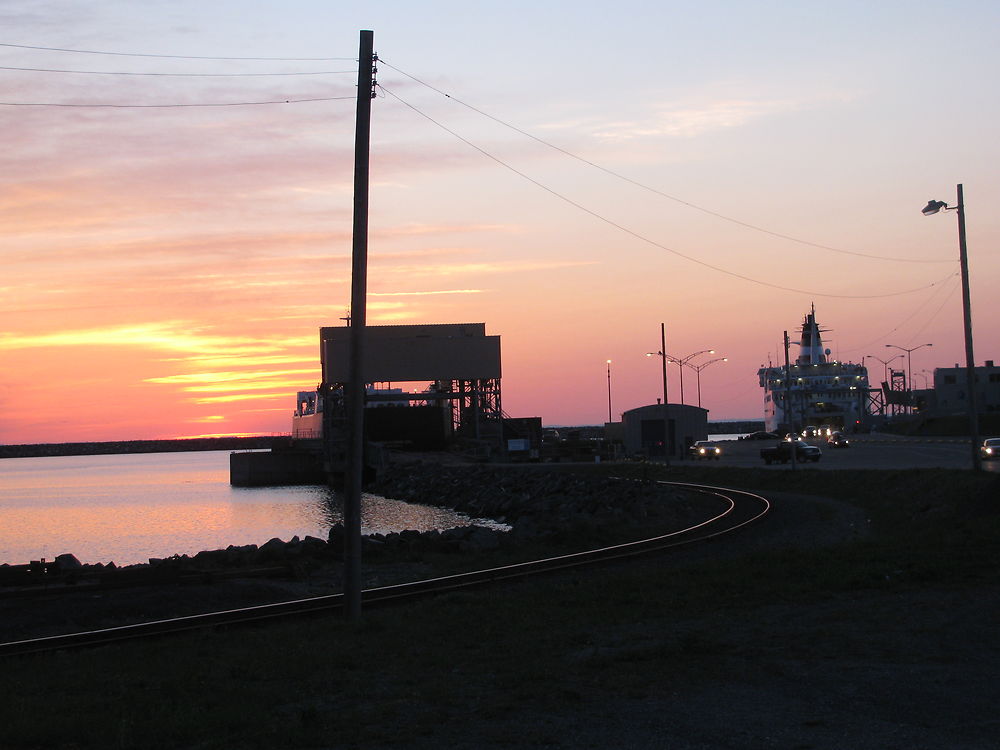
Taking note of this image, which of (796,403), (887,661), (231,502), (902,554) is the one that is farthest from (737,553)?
(796,403)

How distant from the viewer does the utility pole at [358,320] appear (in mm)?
14672

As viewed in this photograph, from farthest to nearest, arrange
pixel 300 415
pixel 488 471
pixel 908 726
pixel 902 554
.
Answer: pixel 300 415
pixel 488 471
pixel 902 554
pixel 908 726

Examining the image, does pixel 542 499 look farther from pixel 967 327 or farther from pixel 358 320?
pixel 358 320

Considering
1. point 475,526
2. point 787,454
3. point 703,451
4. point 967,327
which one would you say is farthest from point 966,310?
point 703,451

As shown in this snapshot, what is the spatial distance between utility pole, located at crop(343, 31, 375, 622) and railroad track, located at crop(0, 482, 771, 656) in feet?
6.57

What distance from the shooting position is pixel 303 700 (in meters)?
9.32

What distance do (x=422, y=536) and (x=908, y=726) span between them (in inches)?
843

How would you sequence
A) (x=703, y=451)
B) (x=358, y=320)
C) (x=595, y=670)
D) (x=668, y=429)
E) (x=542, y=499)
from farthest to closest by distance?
(x=668, y=429), (x=703, y=451), (x=542, y=499), (x=358, y=320), (x=595, y=670)

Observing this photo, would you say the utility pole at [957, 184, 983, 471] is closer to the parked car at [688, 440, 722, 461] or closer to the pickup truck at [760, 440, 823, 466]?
the pickup truck at [760, 440, 823, 466]

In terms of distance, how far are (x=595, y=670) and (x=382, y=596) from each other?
8162 millimetres

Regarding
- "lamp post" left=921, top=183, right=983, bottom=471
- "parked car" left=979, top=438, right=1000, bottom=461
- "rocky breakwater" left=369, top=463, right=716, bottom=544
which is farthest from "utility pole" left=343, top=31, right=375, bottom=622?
"parked car" left=979, top=438, right=1000, bottom=461

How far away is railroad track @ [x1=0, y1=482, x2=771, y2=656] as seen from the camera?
14.0 m

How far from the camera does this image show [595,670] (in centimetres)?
1007

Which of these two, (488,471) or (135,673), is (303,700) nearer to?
(135,673)
